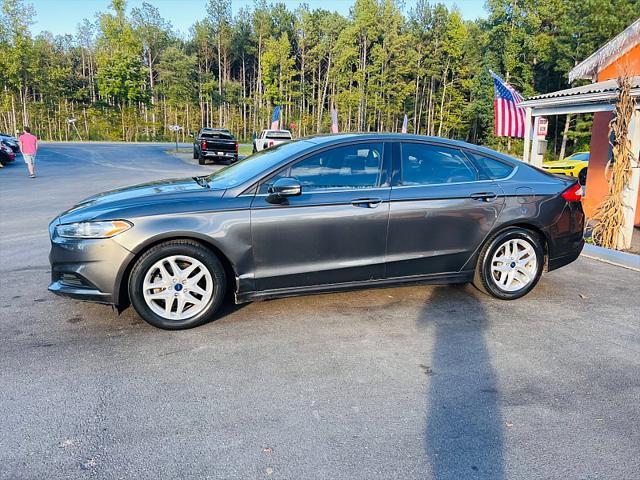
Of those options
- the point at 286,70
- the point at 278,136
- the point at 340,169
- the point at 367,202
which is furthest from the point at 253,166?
the point at 286,70

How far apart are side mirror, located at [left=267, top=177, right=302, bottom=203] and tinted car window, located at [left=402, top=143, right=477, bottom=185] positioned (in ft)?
3.50

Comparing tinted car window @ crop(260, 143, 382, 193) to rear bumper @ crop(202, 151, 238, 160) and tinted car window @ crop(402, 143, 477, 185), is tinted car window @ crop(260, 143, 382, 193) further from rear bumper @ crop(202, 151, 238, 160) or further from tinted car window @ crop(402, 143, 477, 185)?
rear bumper @ crop(202, 151, 238, 160)

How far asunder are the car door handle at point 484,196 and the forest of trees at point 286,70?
1782 inches

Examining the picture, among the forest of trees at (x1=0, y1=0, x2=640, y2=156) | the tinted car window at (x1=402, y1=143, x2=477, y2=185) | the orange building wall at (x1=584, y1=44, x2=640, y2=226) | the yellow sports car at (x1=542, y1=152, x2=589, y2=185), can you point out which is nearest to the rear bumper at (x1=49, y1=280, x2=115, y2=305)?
the tinted car window at (x1=402, y1=143, x2=477, y2=185)

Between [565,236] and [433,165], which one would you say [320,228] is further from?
[565,236]

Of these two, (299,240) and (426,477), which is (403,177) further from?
(426,477)

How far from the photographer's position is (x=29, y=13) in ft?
163

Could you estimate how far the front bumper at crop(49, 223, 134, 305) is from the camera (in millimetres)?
3896

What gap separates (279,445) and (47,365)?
6.17ft

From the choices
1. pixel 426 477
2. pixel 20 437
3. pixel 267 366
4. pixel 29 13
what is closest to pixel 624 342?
pixel 426 477

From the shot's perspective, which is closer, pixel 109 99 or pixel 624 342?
pixel 624 342

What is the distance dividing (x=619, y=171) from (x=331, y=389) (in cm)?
630

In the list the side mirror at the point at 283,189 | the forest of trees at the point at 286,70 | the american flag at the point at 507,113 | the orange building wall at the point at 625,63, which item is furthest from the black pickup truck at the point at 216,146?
the forest of trees at the point at 286,70

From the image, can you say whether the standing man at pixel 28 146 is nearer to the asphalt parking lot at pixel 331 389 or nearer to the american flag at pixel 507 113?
the asphalt parking lot at pixel 331 389
